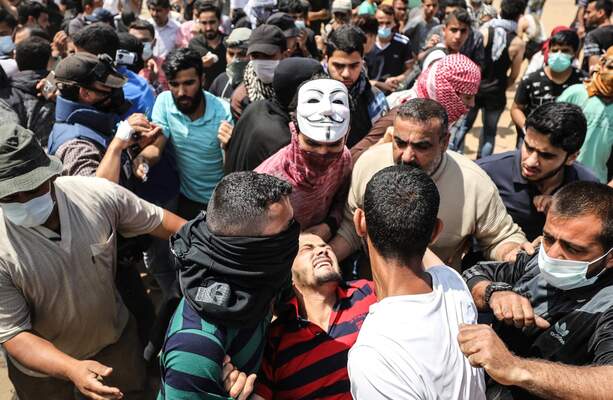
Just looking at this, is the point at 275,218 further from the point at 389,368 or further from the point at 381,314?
the point at 389,368

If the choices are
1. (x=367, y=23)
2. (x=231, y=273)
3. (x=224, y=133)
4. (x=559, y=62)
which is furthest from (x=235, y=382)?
(x=367, y=23)

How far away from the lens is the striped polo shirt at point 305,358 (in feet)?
7.14

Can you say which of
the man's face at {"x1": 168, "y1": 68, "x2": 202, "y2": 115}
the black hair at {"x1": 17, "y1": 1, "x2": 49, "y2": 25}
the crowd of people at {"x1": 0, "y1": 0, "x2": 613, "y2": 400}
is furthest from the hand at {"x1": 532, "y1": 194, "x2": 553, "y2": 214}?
the black hair at {"x1": 17, "y1": 1, "x2": 49, "y2": 25}

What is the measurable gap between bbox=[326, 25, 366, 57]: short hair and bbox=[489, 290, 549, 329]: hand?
2.47 metres

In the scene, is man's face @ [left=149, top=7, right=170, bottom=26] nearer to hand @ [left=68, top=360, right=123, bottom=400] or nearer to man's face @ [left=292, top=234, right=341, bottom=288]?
man's face @ [left=292, top=234, right=341, bottom=288]

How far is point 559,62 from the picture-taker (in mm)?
5020

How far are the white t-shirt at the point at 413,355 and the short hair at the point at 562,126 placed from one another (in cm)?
166

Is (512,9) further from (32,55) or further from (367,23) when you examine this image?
(32,55)

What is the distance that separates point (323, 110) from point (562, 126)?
137 cm

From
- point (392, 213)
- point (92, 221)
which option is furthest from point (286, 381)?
point (92, 221)

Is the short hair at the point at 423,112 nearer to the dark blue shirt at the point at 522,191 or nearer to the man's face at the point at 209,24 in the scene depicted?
the dark blue shirt at the point at 522,191

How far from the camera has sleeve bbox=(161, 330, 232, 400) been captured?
68.2 inches

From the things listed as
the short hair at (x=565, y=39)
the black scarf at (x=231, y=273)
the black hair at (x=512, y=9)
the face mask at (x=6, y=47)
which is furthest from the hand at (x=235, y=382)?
the black hair at (x=512, y=9)

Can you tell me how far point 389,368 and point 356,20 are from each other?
5.47m
